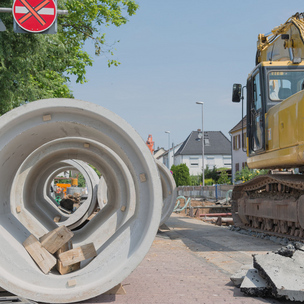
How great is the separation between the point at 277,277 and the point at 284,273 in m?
0.14

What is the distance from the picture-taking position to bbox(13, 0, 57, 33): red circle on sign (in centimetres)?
940

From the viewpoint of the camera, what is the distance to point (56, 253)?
6.80 meters

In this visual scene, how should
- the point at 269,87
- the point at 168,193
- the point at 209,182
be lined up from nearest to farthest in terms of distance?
1. the point at 269,87
2. the point at 168,193
3. the point at 209,182

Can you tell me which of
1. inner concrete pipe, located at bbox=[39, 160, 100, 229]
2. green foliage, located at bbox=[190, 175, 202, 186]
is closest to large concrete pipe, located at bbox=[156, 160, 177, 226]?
inner concrete pipe, located at bbox=[39, 160, 100, 229]

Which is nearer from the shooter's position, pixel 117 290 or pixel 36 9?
pixel 117 290

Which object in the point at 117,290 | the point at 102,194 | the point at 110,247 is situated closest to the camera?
the point at 117,290

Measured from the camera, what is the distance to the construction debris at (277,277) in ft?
17.9

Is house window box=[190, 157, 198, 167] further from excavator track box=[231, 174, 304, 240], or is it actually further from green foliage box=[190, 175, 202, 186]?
excavator track box=[231, 174, 304, 240]

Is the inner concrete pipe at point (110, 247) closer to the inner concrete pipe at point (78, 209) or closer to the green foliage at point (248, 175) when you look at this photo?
the inner concrete pipe at point (78, 209)

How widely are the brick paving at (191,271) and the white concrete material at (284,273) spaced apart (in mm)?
276

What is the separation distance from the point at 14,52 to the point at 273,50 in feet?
21.2

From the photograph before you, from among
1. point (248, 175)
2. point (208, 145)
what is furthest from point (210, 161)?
point (248, 175)

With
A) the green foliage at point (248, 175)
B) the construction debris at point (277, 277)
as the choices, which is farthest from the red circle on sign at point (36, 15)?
the green foliage at point (248, 175)

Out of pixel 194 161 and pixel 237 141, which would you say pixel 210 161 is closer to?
pixel 194 161
